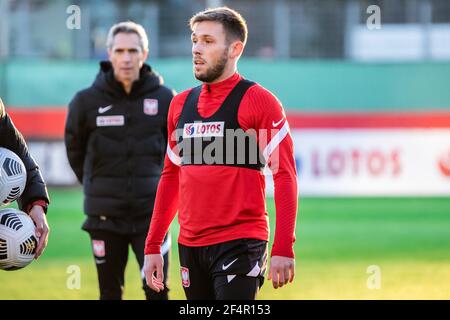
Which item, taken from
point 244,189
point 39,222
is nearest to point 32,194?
point 39,222

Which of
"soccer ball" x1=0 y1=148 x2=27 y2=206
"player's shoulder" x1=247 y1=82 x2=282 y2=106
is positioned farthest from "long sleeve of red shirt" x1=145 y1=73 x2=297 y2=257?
"soccer ball" x1=0 y1=148 x2=27 y2=206

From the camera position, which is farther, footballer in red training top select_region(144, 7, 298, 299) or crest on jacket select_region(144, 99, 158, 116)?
crest on jacket select_region(144, 99, 158, 116)

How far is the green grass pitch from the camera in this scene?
8781 millimetres

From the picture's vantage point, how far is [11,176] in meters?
4.78

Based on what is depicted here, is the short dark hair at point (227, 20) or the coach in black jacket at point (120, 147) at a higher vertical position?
the short dark hair at point (227, 20)

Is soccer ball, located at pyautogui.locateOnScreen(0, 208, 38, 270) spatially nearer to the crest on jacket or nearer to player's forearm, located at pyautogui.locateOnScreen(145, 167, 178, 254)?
player's forearm, located at pyautogui.locateOnScreen(145, 167, 178, 254)

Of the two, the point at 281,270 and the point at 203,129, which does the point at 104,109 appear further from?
the point at 281,270

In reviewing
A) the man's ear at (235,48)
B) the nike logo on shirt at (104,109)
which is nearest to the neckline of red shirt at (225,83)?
the man's ear at (235,48)

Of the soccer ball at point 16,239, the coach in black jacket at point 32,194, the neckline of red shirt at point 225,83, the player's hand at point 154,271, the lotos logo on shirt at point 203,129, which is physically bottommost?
the player's hand at point 154,271

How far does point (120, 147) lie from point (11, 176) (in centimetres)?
226

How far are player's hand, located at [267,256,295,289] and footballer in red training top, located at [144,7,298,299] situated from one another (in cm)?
7

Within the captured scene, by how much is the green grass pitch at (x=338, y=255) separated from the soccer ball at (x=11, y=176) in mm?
3710

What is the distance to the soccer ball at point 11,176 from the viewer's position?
4.75 metres

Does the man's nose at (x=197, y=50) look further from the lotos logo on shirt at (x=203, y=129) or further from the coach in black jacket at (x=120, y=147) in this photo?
the coach in black jacket at (x=120, y=147)
